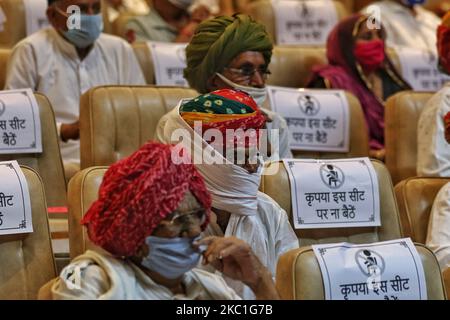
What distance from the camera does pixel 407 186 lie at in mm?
3166

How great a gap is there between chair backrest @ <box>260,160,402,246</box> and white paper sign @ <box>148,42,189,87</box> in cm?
132

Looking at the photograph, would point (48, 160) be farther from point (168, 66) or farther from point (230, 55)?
point (168, 66)

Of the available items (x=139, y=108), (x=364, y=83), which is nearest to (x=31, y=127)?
(x=139, y=108)

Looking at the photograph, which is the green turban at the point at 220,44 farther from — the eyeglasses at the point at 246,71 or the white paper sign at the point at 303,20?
the white paper sign at the point at 303,20

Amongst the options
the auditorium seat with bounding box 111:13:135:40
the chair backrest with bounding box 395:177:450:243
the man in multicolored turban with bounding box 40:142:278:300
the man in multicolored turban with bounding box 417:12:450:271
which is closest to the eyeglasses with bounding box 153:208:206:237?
the man in multicolored turban with bounding box 40:142:278:300

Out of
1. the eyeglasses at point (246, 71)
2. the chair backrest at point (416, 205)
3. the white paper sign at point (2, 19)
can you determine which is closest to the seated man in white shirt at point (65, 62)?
the white paper sign at point (2, 19)

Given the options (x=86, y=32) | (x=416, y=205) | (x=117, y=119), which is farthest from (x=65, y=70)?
(x=416, y=205)

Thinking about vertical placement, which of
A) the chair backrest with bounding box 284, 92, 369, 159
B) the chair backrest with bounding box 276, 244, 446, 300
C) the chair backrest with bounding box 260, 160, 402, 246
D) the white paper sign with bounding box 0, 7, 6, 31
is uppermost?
the white paper sign with bounding box 0, 7, 6, 31

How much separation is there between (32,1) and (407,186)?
195 centimetres

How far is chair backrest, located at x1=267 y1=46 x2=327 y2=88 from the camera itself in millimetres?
4410

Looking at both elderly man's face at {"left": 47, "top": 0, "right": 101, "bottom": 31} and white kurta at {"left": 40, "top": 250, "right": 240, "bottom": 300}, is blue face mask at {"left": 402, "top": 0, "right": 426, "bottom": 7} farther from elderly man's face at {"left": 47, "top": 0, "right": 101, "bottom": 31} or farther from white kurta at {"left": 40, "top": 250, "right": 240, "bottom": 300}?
white kurta at {"left": 40, "top": 250, "right": 240, "bottom": 300}

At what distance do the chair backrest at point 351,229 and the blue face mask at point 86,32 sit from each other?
124 centimetres

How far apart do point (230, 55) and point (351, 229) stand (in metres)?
0.69

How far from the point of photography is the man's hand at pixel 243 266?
2.19 metres
